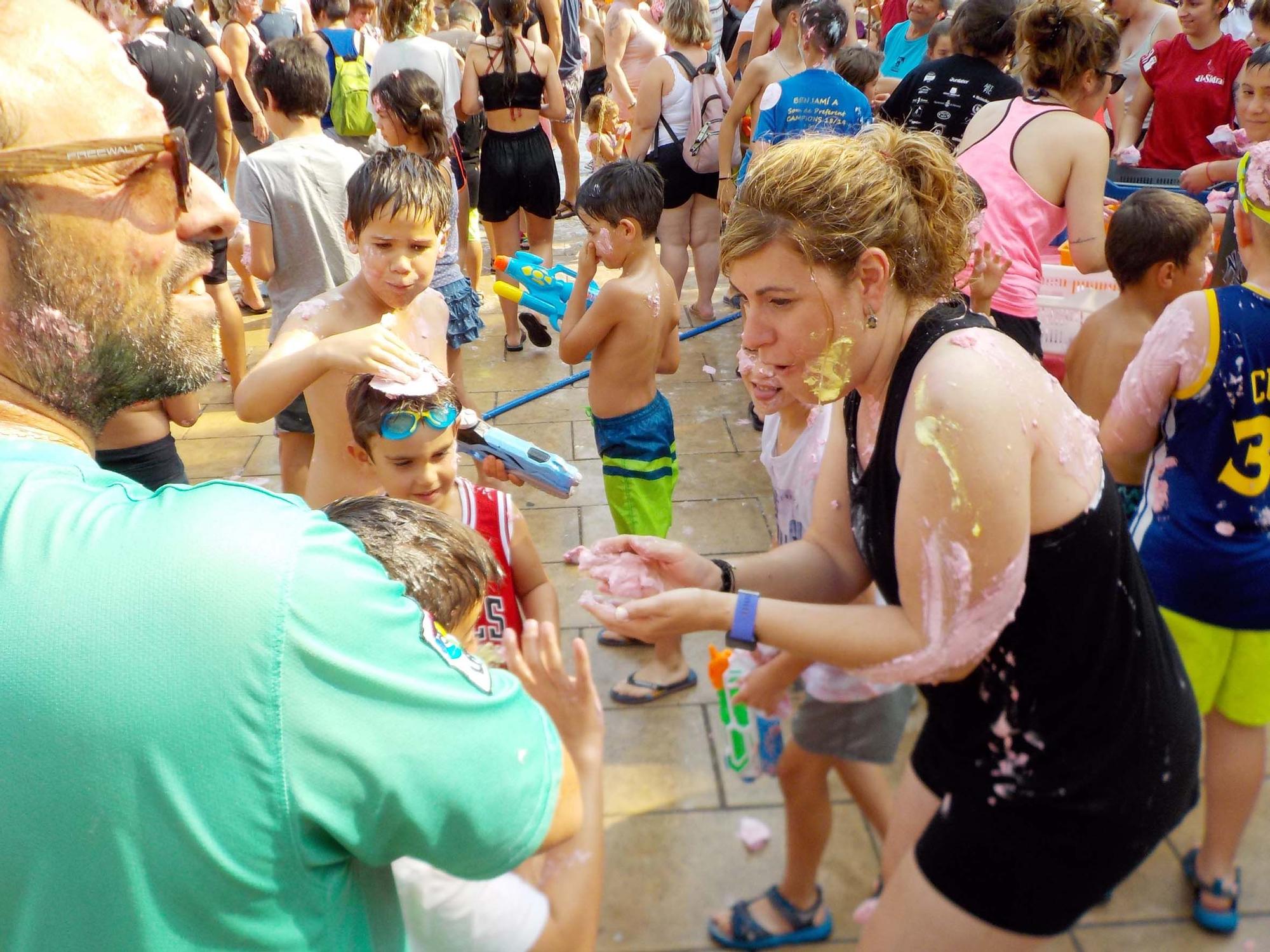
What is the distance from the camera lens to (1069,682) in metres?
1.69

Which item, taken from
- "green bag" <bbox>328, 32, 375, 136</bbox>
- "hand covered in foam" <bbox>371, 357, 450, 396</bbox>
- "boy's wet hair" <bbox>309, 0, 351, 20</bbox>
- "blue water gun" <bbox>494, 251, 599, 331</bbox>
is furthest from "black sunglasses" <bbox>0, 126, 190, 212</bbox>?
"boy's wet hair" <bbox>309, 0, 351, 20</bbox>

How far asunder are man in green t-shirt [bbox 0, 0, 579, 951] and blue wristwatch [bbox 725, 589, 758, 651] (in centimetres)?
78

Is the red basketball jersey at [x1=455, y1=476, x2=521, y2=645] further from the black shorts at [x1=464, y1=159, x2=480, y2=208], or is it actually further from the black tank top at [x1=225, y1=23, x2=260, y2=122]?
the black tank top at [x1=225, y1=23, x2=260, y2=122]

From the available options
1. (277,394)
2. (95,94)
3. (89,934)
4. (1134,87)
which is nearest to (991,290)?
(277,394)

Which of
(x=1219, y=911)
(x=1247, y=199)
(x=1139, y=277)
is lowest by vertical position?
(x=1219, y=911)

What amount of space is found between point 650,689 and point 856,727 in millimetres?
1286

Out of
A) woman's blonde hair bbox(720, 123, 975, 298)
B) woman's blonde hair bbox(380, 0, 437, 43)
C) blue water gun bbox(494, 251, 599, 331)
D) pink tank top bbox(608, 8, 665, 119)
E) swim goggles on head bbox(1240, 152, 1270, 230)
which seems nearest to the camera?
woman's blonde hair bbox(720, 123, 975, 298)

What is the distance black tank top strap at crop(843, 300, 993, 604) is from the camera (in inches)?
65.7

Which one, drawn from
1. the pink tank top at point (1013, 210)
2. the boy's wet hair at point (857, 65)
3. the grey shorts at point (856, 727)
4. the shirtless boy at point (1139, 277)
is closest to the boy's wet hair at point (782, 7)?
the boy's wet hair at point (857, 65)

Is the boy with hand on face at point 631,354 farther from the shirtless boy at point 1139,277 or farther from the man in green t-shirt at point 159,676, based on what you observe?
the man in green t-shirt at point 159,676

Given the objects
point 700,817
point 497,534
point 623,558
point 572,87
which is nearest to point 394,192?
point 497,534

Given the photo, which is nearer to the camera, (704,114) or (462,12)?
(704,114)

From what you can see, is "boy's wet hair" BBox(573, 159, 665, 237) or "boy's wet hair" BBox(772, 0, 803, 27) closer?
"boy's wet hair" BBox(573, 159, 665, 237)

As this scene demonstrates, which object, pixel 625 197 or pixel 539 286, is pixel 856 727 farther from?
pixel 539 286
